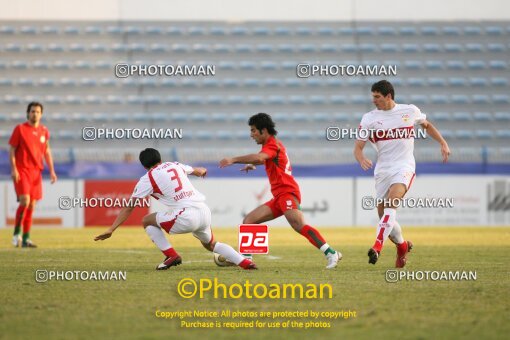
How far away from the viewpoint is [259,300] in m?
6.61

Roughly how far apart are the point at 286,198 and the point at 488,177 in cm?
1231

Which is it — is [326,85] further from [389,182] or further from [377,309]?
[377,309]

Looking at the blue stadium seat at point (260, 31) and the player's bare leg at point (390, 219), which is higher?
the blue stadium seat at point (260, 31)

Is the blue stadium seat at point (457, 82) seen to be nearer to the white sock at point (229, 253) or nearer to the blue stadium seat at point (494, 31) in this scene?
the blue stadium seat at point (494, 31)

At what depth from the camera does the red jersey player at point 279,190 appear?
9.09 m

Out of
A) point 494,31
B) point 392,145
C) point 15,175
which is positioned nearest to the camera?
point 392,145

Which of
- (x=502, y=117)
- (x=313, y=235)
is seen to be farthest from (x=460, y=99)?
(x=313, y=235)

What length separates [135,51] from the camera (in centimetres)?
2752

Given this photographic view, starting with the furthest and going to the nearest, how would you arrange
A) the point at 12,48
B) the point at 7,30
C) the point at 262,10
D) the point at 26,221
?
the point at 262,10 → the point at 7,30 → the point at 12,48 → the point at 26,221

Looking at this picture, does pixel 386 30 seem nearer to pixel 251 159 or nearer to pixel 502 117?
pixel 502 117

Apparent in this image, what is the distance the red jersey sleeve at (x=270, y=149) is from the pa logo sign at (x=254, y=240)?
28.5 inches

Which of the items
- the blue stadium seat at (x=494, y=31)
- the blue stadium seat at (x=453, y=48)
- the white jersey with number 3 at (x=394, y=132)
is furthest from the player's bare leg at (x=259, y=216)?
the blue stadium seat at (x=494, y=31)

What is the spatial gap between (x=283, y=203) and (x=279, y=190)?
0.49ft

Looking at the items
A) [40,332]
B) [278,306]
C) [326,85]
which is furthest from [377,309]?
[326,85]
